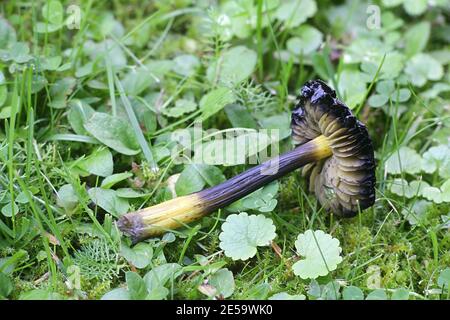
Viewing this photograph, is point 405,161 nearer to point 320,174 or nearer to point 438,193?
point 438,193

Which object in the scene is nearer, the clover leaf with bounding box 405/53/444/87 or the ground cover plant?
the ground cover plant

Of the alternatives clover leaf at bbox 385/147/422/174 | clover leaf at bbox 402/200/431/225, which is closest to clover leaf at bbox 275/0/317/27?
clover leaf at bbox 385/147/422/174

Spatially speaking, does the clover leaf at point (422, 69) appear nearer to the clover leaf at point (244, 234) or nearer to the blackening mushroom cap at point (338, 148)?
the blackening mushroom cap at point (338, 148)


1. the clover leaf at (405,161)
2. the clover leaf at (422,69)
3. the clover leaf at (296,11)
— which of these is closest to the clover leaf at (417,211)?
the clover leaf at (405,161)

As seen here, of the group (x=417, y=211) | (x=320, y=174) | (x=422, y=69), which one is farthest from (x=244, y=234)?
(x=422, y=69)

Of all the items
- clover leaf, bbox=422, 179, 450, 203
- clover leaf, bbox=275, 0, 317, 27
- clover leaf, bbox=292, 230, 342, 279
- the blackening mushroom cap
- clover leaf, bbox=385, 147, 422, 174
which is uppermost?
clover leaf, bbox=275, 0, 317, 27

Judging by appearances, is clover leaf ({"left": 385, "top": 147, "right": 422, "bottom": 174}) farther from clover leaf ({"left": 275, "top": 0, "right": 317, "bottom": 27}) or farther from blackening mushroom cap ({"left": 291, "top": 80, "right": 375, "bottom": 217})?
clover leaf ({"left": 275, "top": 0, "right": 317, "bottom": 27})
